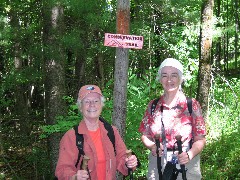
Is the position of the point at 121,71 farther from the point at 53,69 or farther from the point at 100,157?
the point at 53,69

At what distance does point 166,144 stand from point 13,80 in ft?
21.3

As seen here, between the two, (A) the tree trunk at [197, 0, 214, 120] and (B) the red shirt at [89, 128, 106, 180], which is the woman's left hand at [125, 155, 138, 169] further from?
(A) the tree trunk at [197, 0, 214, 120]

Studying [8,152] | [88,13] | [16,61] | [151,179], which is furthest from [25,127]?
[151,179]

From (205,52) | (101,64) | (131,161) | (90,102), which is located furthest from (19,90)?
(131,161)

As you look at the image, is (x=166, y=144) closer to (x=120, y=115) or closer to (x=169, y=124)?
(x=169, y=124)

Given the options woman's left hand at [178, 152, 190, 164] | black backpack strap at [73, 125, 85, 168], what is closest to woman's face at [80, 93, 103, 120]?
black backpack strap at [73, 125, 85, 168]

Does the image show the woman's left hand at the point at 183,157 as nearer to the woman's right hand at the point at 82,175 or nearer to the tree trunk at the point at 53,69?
the woman's right hand at the point at 82,175

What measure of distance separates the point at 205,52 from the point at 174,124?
4885mm

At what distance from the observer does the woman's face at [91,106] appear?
3027 millimetres

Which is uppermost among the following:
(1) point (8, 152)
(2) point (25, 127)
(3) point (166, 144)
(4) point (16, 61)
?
(4) point (16, 61)

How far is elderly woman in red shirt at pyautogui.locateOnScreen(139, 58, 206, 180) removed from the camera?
3217 mm

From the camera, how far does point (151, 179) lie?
3479 mm

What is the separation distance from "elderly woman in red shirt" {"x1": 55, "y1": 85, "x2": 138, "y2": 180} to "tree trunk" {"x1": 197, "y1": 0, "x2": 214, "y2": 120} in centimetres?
514

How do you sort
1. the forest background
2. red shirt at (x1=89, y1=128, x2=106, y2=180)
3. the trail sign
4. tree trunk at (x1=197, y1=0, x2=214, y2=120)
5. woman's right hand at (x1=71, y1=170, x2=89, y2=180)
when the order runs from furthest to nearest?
tree trunk at (x1=197, y1=0, x2=214, y2=120) < the forest background < the trail sign < red shirt at (x1=89, y1=128, x2=106, y2=180) < woman's right hand at (x1=71, y1=170, x2=89, y2=180)
